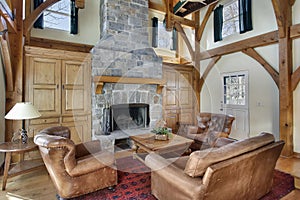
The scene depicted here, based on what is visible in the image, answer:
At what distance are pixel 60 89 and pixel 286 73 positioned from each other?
4898 mm

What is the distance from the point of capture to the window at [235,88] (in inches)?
201

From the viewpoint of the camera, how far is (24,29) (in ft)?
11.2

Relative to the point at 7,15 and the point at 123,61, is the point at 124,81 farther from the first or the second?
the point at 7,15

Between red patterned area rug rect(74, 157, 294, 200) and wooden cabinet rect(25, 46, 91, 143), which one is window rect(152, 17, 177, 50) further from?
red patterned area rug rect(74, 157, 294, 200)

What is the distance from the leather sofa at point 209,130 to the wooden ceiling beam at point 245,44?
2.17m

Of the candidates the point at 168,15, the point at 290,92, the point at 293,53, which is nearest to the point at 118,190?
the point at 290,92

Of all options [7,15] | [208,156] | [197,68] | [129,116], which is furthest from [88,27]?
[208,156]

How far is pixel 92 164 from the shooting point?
2.24 metres

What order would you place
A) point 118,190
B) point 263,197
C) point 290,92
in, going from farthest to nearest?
point 290,92
point 118,190
point 263,197

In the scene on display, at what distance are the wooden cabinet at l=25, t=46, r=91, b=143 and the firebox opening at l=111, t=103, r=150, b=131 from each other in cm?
74

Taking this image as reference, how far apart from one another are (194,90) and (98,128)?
148 inches

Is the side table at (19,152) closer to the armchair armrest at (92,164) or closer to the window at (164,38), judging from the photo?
the armchair armrest at (92,164)

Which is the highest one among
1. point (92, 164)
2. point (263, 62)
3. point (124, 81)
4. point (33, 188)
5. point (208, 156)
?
point (263, 62)

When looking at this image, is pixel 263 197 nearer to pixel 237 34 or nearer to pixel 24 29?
pixel 237 34
